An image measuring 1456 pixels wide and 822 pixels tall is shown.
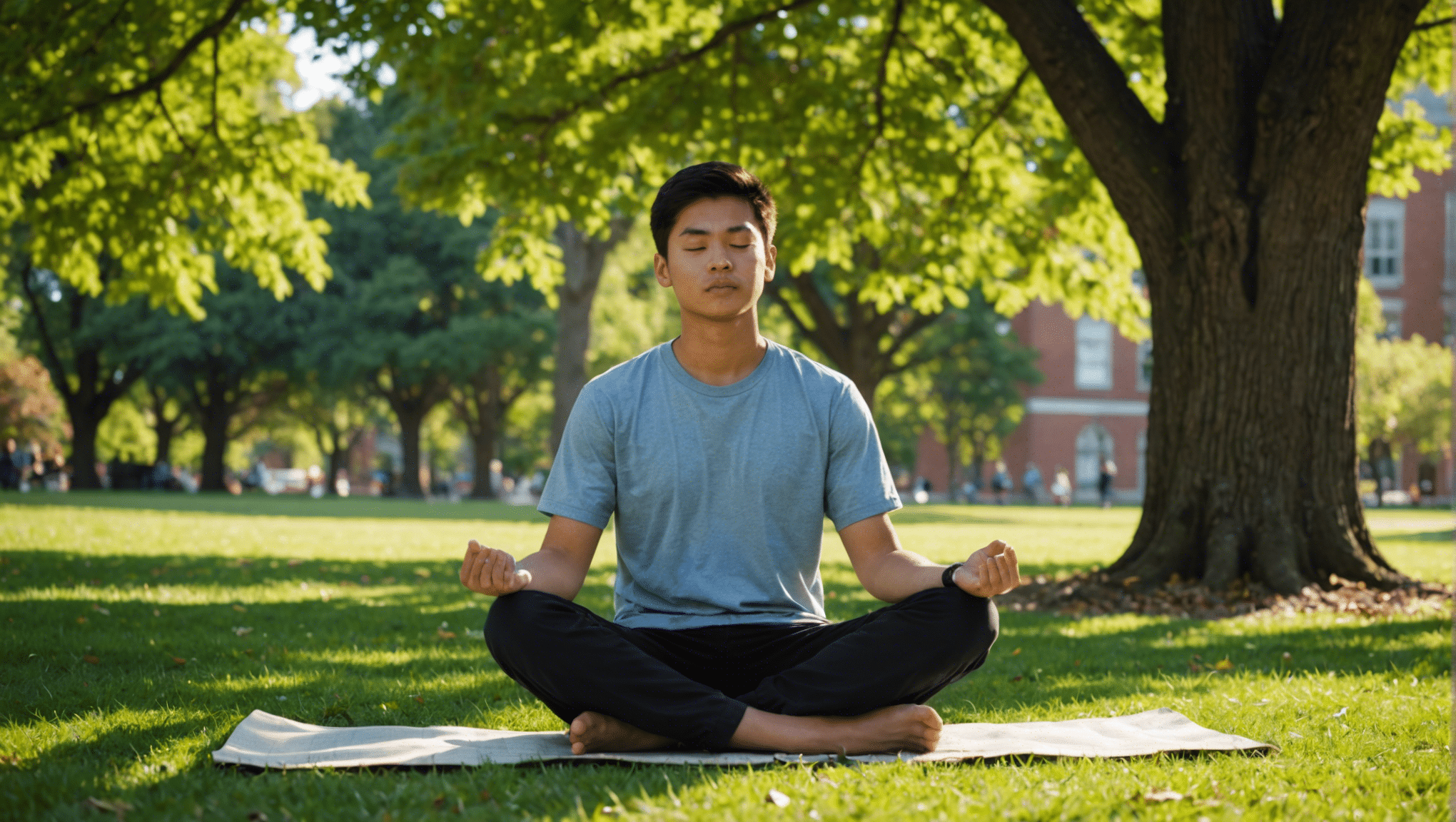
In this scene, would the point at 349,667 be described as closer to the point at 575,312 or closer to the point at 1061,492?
the point at 575,312

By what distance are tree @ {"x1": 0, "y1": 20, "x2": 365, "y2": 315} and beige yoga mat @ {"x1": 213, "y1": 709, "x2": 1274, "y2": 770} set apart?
777 cm

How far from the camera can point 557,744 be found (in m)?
3.49

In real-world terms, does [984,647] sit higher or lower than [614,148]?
lower

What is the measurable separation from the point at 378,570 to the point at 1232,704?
7.85 metres

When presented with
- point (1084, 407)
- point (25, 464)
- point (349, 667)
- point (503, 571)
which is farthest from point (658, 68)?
point (1084, 407)

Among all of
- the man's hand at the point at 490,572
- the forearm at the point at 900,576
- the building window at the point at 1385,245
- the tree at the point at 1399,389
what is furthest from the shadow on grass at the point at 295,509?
the building window at the point at 1385,245

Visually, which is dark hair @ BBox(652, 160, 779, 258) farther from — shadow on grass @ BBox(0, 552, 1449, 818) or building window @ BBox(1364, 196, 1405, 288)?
building window @ BBox(1364, 196, 1405, 288)

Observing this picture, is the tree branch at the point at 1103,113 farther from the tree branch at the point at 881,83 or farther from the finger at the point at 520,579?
the finger at the point at 520,579

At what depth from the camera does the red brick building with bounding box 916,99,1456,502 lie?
4794 cm

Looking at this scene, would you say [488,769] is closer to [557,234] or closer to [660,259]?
[660,259]

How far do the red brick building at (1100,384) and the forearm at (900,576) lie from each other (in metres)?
47.6

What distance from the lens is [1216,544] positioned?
7.92 meters

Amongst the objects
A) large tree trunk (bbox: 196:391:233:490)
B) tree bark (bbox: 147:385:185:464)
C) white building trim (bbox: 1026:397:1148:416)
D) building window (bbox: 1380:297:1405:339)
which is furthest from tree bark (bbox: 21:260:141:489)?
building window (bbox: 1380:297:1405:339)

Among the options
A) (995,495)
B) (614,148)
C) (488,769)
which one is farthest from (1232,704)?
(995,495)
